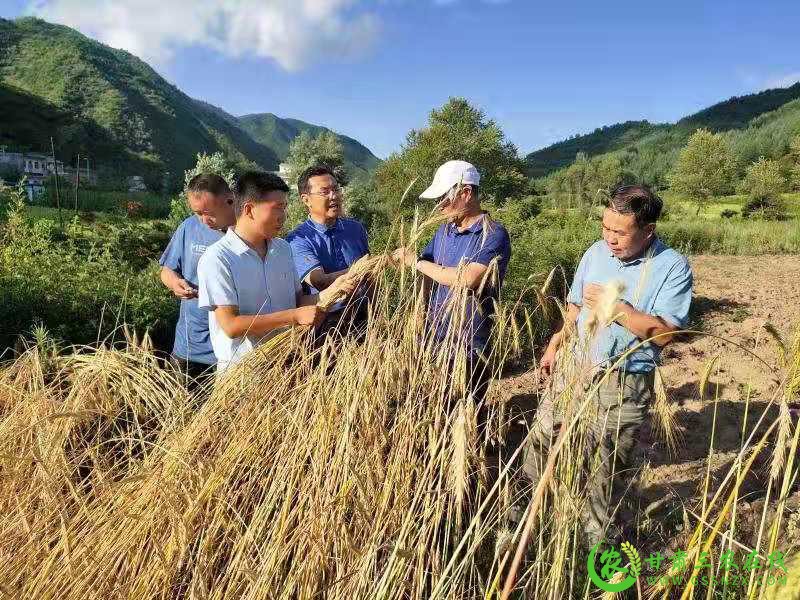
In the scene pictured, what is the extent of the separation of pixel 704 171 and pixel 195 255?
109 feet

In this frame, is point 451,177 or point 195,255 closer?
point 451,177

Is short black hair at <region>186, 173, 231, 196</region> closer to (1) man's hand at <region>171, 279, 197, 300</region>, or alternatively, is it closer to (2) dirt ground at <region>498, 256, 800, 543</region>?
(1) man's hand at <region>171, 279, 197, 300</region>

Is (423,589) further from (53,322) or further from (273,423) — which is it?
(53,322)

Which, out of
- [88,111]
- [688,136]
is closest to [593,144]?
[688,136]

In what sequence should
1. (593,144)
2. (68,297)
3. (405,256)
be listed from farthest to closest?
(593,144)
(68,297)
(405,256)

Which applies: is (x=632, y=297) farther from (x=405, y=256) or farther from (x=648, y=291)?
(x=405, y=256)

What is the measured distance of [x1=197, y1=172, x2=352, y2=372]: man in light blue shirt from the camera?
6.47 ft

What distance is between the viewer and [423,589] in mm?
1094

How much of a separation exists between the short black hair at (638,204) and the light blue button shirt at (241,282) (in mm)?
1517

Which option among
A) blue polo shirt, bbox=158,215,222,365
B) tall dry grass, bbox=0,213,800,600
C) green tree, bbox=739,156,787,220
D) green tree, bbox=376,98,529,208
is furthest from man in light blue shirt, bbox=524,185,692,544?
green tree, bbox=739,156,787,220

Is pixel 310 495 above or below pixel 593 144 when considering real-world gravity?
below

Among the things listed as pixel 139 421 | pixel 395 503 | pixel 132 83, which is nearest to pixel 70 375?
pixel 139 421

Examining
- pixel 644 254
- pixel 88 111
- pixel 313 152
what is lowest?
pixel 644 254

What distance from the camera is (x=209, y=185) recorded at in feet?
9.41
